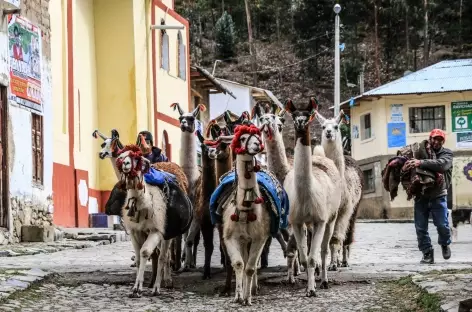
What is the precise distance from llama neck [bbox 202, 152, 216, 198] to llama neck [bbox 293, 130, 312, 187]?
1723 millimetres

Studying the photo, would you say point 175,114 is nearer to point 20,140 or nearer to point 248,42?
point 20,140

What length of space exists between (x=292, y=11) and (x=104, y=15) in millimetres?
40581

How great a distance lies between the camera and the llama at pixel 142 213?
10.6 metres

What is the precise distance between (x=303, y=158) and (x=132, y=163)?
6.07 feet

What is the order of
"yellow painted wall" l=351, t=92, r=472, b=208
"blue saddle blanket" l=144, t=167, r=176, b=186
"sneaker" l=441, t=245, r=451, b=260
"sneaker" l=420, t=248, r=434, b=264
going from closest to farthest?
"blue saddle blanket" l=144, t=167, r=176, b=186, "sneaker" l=420, t=248, r=434, b=264, "sneaker" l=441, t=245, r=451, b=260, "yellow painted wall" l=351, t=92, r=472, b=208

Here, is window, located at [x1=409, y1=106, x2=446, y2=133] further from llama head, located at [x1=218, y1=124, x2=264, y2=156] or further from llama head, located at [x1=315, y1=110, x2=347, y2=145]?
llama head, located at [x1=218, y1=124, x2=264, y2=156]

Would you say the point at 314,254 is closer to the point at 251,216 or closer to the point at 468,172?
the point at 251,216

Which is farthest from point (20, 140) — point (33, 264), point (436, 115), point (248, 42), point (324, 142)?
point (248, 42)

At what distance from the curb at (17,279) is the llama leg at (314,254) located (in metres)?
3.01

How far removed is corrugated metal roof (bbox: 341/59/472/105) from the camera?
4591 centimetres

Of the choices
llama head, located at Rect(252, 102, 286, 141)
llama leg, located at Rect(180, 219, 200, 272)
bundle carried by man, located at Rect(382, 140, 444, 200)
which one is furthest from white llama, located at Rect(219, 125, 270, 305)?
bundle carried by man, located at Rect(382, 140, 444, 200)

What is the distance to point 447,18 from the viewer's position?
67.8 m

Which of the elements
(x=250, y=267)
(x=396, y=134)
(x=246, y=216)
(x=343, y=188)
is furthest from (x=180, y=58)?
(x=250, y=267)

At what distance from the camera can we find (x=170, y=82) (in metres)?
34.6
